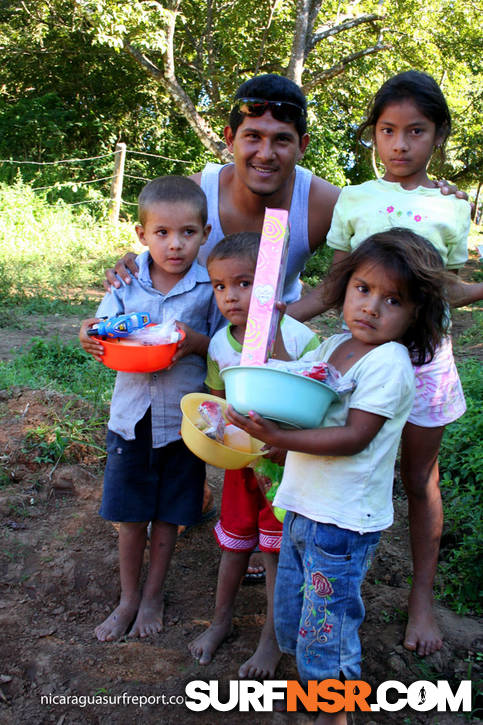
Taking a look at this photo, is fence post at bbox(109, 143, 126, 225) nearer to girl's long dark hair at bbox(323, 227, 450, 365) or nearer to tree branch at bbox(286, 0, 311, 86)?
tree branch at bbox(286, 0, 311, 86)

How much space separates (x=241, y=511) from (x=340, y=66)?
38.7ft

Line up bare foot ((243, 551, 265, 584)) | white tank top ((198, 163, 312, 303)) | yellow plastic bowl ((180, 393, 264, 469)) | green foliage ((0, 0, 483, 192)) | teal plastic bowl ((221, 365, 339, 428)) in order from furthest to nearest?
green foliage ((0, 0, 483, 192)) → bare foot ((243, 551, 265, 584)) → white tank top ((198, 163, 312, 303)) → yellow plastic bowl ((180, 393, 264, 469)) → teal plastic bowl ((221, 365, 339, 428))

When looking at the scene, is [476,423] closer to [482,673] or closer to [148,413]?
[482,673]

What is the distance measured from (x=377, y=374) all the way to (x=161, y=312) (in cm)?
89

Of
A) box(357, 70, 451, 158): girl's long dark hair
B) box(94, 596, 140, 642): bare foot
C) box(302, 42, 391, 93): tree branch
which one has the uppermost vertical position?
box(302, 42, 391, 93): tree branch

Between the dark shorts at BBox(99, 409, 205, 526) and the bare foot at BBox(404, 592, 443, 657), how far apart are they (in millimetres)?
828

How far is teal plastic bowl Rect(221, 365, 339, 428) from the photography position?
4.53 ft

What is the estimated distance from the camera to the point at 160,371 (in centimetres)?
214

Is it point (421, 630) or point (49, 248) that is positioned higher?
point (49, 248)

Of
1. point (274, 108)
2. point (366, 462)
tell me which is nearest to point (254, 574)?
point (366, 462)

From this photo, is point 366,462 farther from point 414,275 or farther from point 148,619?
point 148,619

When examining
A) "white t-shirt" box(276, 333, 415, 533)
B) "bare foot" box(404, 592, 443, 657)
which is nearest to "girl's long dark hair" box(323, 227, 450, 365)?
"white t-shirt" box(276, 333, 415, 533)

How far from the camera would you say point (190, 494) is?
227 centimetres

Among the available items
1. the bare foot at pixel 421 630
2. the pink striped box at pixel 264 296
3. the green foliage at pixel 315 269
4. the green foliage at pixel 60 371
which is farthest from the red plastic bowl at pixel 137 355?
the green foliage at pixel 315 269
